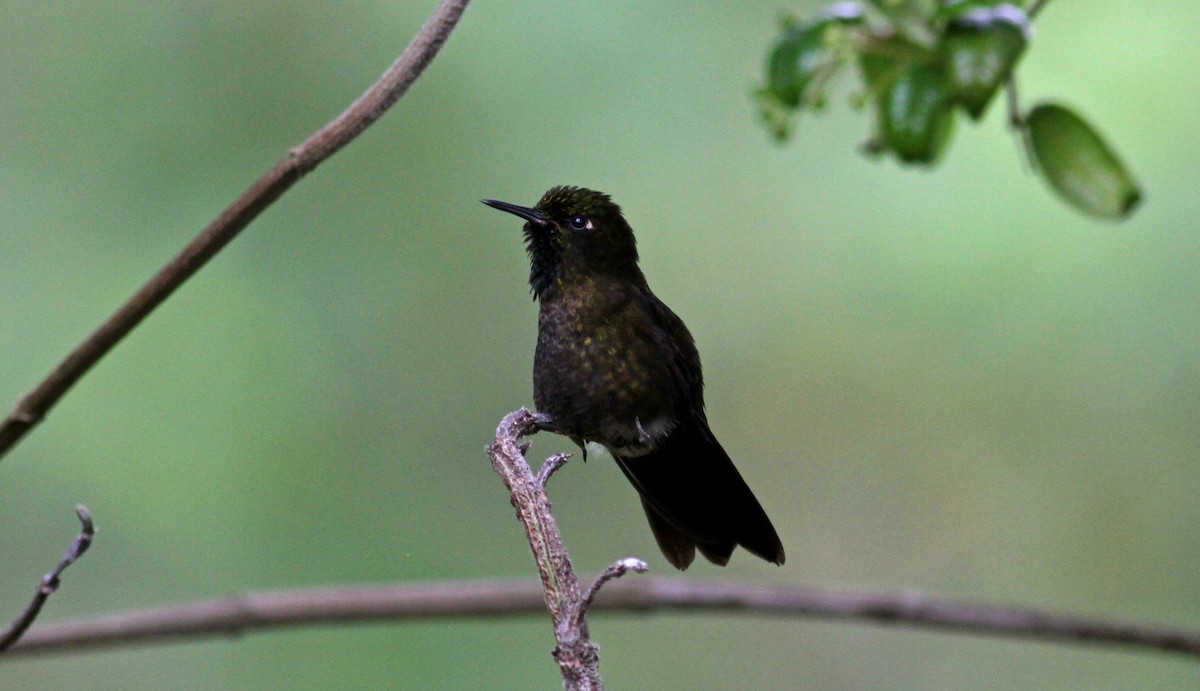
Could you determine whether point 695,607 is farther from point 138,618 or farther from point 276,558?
point 276,558

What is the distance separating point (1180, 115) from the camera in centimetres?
307

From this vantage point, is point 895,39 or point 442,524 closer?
point 895,39

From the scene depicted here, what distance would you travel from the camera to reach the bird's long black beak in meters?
0.99

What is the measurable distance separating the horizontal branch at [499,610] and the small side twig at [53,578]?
978mm

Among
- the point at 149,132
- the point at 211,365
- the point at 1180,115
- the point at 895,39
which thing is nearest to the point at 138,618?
the point at 211,365

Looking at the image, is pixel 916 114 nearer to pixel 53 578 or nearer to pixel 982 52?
pixel 982 52

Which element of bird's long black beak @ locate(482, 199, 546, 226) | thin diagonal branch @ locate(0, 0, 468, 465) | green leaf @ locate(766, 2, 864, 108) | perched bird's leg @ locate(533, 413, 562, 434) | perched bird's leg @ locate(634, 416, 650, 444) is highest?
green leaf @ locate(766, 2, 864, 108)

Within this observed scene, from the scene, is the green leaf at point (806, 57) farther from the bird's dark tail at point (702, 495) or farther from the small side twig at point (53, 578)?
the small side twig at point (53, 578)

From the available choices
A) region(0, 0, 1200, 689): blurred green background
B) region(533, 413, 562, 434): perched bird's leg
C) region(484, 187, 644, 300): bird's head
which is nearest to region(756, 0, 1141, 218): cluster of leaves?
region(484, 187, 644, 300): bird's head

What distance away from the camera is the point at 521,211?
1.02m

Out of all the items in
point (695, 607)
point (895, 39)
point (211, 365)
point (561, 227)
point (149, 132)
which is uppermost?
point (149, 132)

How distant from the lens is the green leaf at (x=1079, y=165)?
60.1 inches

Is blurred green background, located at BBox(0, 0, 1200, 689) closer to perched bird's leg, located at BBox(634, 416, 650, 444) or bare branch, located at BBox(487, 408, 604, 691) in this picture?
perched bird's leg, located at BBox(634, 416, 650, 444)

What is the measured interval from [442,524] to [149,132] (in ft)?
4.49
